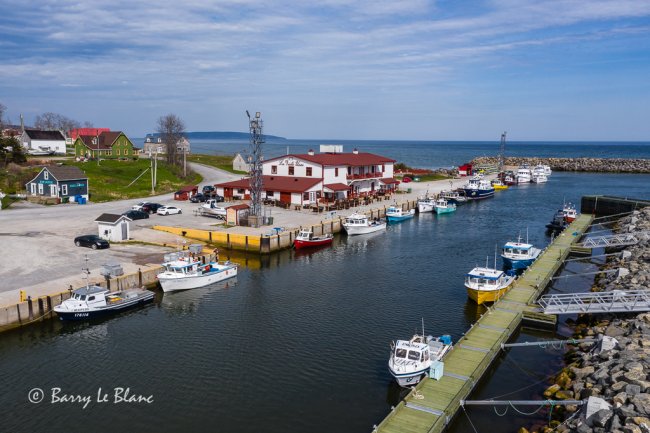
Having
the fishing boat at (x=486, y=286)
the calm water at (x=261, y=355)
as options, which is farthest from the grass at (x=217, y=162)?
the fishing boat at (x=486, y=286)

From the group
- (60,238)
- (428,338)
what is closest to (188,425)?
(428,338)

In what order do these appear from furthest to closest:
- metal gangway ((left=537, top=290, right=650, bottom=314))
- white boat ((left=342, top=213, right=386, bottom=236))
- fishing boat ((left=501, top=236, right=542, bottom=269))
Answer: white boat ((left=342, top=213, right=386, bottom=236)) → fishing boat ((left=501, top=236, right=542, bottom=269)) → metal gangway ((left=537, top=290, right=650, bottom=314))

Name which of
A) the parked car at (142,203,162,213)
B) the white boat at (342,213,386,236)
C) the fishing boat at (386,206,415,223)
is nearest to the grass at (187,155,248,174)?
the parked car at (142,203,162,213)

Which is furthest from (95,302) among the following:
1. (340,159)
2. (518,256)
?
(340,159)

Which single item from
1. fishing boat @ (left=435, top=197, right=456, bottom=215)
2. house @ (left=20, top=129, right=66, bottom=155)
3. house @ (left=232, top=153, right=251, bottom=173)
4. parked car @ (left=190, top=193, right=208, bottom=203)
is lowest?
fishing boat @ (left=435, top=197, right=456, bottom=215)

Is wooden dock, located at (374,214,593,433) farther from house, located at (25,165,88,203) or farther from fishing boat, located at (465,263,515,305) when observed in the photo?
house, located at (25,165,88,203)

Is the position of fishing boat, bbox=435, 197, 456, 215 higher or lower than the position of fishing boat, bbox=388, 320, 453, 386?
higher

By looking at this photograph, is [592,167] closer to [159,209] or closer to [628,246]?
[628,246]
